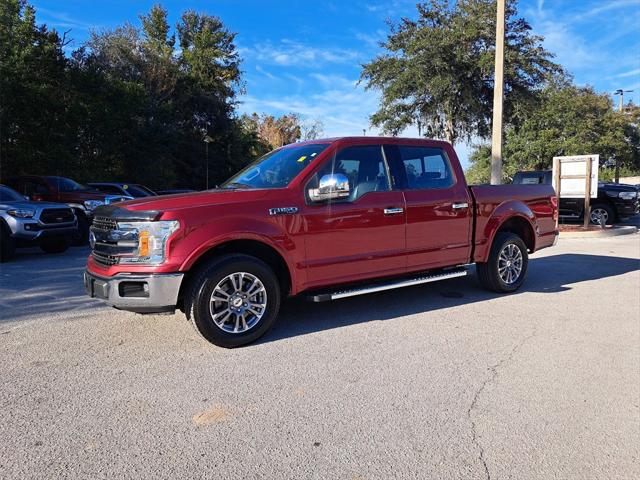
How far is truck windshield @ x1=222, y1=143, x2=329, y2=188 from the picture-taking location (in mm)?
5051

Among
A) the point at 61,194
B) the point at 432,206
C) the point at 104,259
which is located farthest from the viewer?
the point at 61,194

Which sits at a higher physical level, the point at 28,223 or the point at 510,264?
the point at 28,223

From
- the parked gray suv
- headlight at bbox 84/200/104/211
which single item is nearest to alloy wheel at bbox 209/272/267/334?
the parked gray suv

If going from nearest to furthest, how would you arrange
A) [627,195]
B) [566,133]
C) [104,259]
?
1. [104,259]
2. [627,195]
3. [566,133]

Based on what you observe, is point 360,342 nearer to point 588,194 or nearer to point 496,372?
point 496,372

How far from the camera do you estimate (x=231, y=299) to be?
175 inches

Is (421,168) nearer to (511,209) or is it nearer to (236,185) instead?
(511,209)

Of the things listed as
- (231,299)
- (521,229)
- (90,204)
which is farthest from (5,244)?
(521,229)

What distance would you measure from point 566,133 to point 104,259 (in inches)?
1433

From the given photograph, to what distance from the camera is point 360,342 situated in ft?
15.2

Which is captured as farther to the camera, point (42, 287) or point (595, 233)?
point (595, 233)

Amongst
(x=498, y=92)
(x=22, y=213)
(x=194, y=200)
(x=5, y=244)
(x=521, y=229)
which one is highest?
(x=498, y=92)

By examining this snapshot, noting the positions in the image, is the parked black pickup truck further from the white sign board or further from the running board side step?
the running board side step

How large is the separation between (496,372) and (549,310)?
232cm
